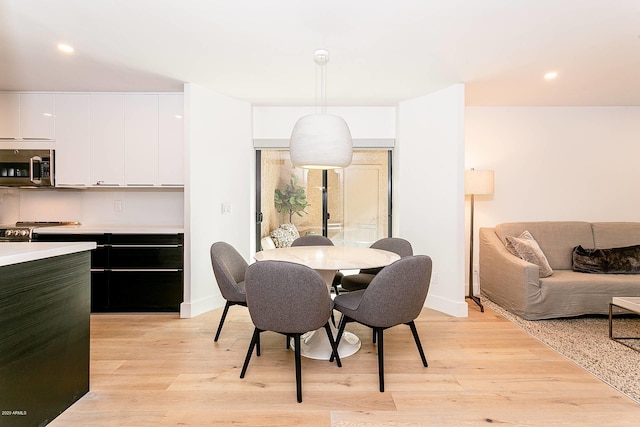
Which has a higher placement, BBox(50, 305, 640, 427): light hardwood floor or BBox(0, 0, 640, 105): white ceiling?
BBox(0, 0, 640, 105): white ceiling

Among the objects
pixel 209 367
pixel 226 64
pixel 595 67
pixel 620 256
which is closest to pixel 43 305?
pixel 209 367

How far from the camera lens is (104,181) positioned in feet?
12.1

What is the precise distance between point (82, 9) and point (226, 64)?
108cm

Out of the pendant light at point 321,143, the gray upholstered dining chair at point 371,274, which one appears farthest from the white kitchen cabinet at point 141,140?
the gray upholstered dining chair at point 371,274

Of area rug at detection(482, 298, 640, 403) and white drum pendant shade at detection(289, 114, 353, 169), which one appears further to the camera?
white drum pendant shade at detection(289, 114, 353, 169)

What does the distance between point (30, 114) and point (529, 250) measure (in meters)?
5.54

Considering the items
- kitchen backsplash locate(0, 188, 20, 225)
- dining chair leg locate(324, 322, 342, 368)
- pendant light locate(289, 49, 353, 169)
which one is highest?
pendant light locate(289, 49, 353, 169)

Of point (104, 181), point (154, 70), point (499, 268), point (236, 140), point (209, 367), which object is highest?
point (154, 70)

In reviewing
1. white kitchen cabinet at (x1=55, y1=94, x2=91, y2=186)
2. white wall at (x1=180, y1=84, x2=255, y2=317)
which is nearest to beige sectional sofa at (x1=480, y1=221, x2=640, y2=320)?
white wall at (x1=180, y1=84, x2=255, y2=317)

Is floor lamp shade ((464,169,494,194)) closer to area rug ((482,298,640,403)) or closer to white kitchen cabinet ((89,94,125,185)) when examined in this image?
area rug ((482,298,640,403))

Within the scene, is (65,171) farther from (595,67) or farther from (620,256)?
(620,256)

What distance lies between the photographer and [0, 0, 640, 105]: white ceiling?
2178 millimetres

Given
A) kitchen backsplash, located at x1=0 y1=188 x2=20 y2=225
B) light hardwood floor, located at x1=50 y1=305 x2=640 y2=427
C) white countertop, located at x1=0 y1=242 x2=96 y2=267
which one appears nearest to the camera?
white countertop, located at x1=0 y1=242 x2=96 y2=267

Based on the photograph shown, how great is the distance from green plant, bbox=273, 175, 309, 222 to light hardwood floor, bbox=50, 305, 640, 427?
1964mm
